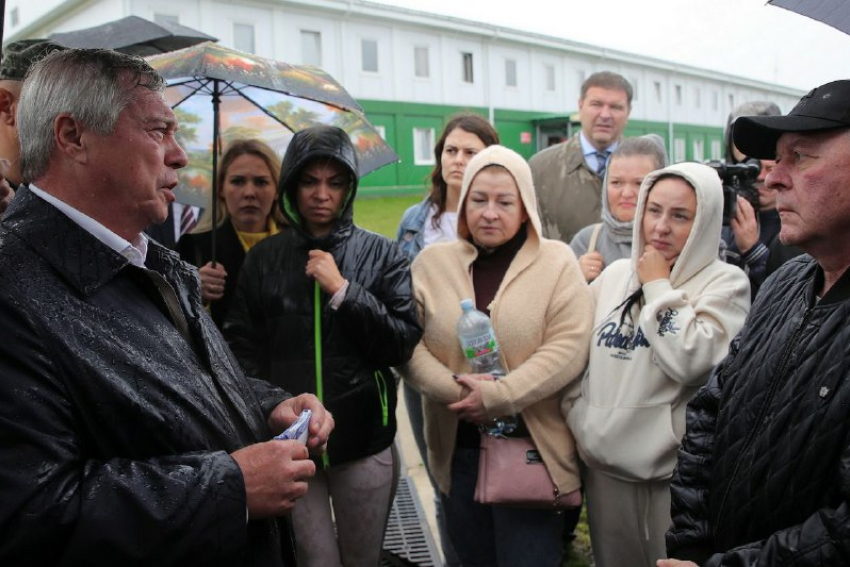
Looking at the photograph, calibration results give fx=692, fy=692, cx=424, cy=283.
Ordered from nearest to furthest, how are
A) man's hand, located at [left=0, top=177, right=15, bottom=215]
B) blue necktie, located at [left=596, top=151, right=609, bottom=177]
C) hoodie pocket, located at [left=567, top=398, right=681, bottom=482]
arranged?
1. man's hand, located at [left=0, top=177, right=15, bottom=215]
2. hoodie pocket, located at [left=567, top=398, right=681, bottom=482]
3. blue necktie, located at [left=596, top=151, right=609, bottom=177]

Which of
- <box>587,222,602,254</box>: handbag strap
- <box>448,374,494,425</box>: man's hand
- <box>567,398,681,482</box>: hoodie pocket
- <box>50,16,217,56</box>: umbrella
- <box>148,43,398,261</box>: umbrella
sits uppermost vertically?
<box>50,16,217,56</box>: umbrella

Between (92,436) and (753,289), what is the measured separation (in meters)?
2.92

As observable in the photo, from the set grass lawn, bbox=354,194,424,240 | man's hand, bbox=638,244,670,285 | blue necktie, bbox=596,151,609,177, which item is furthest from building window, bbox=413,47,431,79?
man's hand, bbox=638,244,670,285

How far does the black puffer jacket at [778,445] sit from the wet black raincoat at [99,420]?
128 cm

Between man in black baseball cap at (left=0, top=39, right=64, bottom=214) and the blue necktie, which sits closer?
man in black baseball cap at (left=0, top=39, right=64, bottom=214)

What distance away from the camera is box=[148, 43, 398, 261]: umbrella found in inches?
118

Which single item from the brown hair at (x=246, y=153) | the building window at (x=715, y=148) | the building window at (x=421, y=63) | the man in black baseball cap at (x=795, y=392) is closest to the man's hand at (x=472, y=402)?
the man in black baseball cap at (x=795, y=392)

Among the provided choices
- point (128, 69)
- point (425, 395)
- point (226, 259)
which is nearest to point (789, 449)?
point (425, 395)

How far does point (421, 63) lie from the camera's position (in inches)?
1138

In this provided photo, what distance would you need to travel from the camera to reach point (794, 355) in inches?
70.8

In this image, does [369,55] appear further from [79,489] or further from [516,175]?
[79,489]

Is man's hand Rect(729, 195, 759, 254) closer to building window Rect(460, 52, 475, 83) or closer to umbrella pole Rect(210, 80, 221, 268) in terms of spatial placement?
umbrella pole Rect(210, 80, 221, 268)

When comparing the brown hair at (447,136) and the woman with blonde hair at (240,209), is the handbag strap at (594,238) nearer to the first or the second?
the brown hair at (447,136)

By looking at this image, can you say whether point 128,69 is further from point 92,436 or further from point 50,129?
point 92,436
